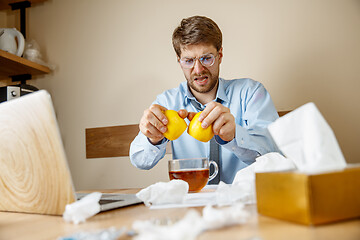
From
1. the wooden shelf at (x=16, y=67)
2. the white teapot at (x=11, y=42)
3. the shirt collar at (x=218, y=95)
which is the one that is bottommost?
the shirt collar at (x=218, y=95)

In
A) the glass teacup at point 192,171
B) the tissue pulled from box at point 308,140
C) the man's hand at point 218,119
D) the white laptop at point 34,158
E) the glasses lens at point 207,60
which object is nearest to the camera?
the tissue pulled from box at point 308,140

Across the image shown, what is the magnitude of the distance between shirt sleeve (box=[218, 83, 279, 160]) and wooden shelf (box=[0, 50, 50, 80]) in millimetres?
1435

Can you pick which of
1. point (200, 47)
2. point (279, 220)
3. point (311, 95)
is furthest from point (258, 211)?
point (311, 95)

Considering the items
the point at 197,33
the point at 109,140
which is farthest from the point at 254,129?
the point at 109,140

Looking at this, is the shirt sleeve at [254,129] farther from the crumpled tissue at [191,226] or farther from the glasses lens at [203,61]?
the crumpled tissue at [191,226]

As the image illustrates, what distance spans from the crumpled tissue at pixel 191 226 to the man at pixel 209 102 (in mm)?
735

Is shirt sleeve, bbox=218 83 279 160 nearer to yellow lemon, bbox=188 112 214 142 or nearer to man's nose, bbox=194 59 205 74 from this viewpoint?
yellow lemon, bbox=188 112 214 142

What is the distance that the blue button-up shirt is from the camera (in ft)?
4.17

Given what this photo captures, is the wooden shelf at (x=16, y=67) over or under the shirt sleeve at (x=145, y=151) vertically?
over

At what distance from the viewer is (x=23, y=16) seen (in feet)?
7.79

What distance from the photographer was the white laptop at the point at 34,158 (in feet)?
2.12

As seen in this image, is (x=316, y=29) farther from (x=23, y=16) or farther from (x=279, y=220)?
(x=23, y=16)

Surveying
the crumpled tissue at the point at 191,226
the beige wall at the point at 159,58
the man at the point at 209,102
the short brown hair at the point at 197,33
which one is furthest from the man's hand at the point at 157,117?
the beige wall at the point at 159,58

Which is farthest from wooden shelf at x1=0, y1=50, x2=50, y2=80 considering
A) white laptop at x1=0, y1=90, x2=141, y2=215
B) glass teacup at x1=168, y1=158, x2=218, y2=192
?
glass teacup at x1=168, y1=158, x2=218, y2=192
